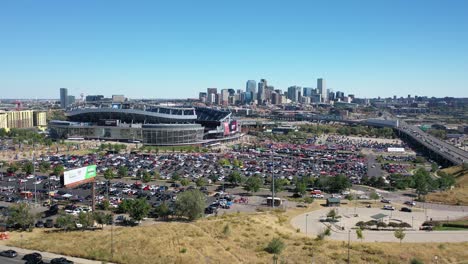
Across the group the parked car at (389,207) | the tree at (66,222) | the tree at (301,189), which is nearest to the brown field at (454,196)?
the parked car at (389,207)

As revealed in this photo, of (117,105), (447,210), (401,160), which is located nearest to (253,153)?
(401,160)

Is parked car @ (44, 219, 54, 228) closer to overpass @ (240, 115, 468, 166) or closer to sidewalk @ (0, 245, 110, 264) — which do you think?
sidewalk @ (0, 245, 110, 264)

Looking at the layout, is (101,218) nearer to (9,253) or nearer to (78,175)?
(78,175)

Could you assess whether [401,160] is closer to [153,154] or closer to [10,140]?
[153,154]

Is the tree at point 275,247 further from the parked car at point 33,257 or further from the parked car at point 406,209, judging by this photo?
the parked car at point 406,209

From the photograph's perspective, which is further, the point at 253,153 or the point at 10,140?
the point at 10,140

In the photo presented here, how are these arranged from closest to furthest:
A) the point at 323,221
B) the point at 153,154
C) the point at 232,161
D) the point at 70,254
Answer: the point at 70,254
the point at 323,221
the point at 232,161
the point at 153,154

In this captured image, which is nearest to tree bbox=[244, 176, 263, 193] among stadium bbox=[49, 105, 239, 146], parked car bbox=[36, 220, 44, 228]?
parked car bbox=[36, 220, 44, 228]
